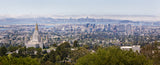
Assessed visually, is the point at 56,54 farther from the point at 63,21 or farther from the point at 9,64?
the point at 63,21

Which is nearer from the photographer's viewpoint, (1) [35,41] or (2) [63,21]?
(1) [35,41]

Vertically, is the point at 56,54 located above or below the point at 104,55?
below

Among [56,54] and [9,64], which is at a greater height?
[9,64]

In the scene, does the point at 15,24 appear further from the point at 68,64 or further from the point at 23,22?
the point at 68,64

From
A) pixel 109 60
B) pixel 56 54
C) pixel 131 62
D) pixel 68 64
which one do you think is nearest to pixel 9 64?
pixel 109 60

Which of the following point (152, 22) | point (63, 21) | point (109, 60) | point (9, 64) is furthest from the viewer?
point (63, 21)

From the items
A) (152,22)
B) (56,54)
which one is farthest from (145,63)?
(152,22)

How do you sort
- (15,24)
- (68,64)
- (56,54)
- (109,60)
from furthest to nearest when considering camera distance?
(15,24), (56,54), (68,64), (109,60)

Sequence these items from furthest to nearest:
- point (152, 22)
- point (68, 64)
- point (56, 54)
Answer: point (152, 22) < point (56, 54) < point (68, 64)

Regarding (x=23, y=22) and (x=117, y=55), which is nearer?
(x=117, y=55)
